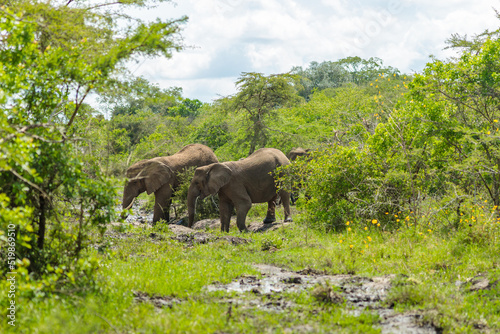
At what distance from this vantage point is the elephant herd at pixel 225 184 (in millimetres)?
16562

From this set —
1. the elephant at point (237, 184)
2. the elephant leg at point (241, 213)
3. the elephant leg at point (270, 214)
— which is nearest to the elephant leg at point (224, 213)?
the elephant at point (237, 184)

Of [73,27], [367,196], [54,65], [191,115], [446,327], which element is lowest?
[446,327]

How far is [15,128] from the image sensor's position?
5.98 meters

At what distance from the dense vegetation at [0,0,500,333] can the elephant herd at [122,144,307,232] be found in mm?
869

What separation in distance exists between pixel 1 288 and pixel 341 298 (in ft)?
15.3

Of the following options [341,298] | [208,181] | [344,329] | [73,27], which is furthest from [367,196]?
[73,27]

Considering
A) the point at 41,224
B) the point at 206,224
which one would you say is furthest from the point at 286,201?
the point at 41,224

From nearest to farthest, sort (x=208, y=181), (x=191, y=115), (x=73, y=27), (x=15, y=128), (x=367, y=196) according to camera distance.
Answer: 1. (x=15, y=128)
2. (x=73, y=27)
3. (x=367, y=196)
4. (x=208, y=181)
5. (x=191, y=115)

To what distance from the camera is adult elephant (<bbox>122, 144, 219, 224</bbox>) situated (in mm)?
19344

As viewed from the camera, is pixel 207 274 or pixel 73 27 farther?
pixel 207 274

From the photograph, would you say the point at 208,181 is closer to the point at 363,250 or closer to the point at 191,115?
the point at 363,250

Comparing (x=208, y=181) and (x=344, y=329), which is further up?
(x=208, y=181)

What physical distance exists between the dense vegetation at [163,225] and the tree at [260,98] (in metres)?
7.82

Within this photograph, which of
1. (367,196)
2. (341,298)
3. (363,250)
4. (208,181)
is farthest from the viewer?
(208,181)
